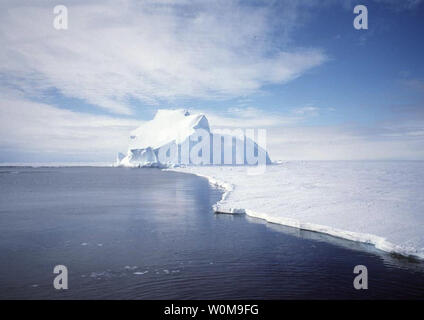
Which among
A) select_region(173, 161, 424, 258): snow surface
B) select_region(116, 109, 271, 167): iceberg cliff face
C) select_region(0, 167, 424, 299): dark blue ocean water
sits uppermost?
select_region(116, 109, 271, 167): iceberg cliff face

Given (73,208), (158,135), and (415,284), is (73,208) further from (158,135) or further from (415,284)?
(158,135)

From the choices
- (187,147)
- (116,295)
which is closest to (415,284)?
(116,295)

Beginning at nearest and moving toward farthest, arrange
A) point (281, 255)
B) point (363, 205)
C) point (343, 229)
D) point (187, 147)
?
point (281, 255) → point (343, 229) → point (363, 205) → point (187, 147)

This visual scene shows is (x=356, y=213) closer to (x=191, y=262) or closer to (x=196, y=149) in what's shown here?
(x=191, y=262)

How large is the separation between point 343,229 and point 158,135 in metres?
106

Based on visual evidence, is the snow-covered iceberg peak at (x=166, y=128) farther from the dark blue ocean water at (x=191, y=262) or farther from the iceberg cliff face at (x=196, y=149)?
the dark blue ocean water at (x=191, y=262)

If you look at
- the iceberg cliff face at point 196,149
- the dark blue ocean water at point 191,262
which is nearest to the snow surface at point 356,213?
the dark blue ocean water at point 191,262

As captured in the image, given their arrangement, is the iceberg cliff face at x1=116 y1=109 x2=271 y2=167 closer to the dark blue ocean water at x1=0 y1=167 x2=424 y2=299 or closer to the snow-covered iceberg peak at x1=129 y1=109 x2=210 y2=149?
the snow-covered iceberg peak at x1=129 y1=109 x2=210 y2=149

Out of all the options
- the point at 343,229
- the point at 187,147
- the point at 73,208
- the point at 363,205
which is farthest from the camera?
the point at 187,147

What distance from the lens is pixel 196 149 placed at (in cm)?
9900

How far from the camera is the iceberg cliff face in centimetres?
9938

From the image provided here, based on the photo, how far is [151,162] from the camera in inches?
4117

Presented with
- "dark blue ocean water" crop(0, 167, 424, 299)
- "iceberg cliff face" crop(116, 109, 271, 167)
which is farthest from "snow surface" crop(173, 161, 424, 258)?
"iceberg cliff face" crop(116, 109, 271, 167)

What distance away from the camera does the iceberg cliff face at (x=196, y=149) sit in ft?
326
